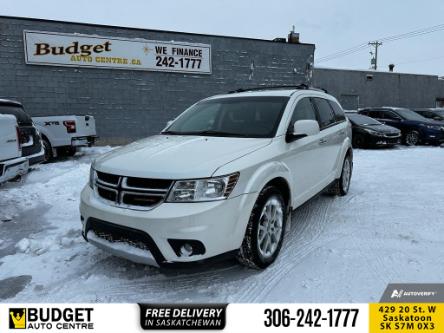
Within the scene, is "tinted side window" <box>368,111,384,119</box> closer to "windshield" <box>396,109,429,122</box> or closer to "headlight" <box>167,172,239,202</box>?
"windshield" <box>396,109,429,122</box>

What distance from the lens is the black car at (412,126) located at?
1326 cm

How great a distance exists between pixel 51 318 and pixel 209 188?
149 cm

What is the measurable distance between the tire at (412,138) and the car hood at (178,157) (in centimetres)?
1210

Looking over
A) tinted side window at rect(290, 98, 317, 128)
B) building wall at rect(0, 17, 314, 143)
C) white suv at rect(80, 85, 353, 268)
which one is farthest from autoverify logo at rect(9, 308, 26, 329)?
building wall at rect(0, 17, 314, 143)

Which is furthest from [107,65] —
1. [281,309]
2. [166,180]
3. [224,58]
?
[281,309]

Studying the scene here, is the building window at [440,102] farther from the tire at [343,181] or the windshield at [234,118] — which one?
the windshield at [234,118]

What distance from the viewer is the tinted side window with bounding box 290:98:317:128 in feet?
13.4

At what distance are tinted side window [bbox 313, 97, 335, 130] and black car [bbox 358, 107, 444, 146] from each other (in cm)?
971

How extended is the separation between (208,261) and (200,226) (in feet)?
1.03

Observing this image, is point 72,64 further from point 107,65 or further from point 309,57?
point 309,57

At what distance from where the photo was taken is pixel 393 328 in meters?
2.49

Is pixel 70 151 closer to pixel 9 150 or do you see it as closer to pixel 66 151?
pixel 66 151

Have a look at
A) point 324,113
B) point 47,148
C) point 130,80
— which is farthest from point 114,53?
point 324,113

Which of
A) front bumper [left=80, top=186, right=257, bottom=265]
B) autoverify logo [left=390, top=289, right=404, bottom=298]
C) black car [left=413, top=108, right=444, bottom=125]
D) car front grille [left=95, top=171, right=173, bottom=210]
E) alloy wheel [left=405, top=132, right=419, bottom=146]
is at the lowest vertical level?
autoverify logo [left=390, top=289, right=404, bottom=298]
